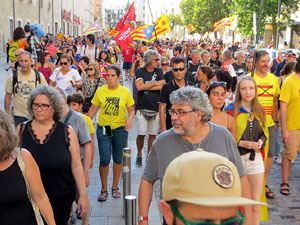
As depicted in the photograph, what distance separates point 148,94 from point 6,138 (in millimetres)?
4747

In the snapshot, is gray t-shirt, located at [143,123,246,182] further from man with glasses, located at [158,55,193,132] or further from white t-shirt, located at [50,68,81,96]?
white t-shirt, located at [50,68,81,96]

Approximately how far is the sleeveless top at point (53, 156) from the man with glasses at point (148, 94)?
360cm

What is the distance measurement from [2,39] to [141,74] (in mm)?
30833

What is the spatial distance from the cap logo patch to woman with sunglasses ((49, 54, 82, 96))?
21.6 ft

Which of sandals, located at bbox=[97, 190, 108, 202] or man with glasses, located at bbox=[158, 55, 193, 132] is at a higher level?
man with glasses, located at bbox=[158, 55, 193, 132]

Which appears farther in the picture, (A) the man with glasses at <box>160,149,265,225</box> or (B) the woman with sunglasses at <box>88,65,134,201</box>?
(B) the woman with sunglasses at <box>88,65,134,201</box>

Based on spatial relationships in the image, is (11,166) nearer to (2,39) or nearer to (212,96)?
(212,96)

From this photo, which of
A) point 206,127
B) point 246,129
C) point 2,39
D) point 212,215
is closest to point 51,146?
point 206,127

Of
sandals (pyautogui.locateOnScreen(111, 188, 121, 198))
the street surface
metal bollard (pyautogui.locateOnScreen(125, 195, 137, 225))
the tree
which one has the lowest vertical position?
→ the street surface

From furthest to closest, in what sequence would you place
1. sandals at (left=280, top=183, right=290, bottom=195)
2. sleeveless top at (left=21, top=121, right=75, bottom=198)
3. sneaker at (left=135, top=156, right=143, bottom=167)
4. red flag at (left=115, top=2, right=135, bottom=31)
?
1. red flag at (left=115, top=2, right=135, bottom=31)
2. sneaker at (left=135, top=156, right=143, bottom=167)
3. sandals at (left=280, top=183, right=290, bottom=195)
4. sleeveless top at (left=21, top=121, right=75, bottom=198)

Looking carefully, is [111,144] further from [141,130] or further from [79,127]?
[79,127]

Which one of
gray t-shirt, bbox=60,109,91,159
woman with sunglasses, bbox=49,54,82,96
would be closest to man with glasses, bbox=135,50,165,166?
woman with sunglasses, bbox=49,54,82,96

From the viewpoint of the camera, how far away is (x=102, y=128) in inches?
239

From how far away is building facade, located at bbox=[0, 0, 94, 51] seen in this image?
36.5 metres
